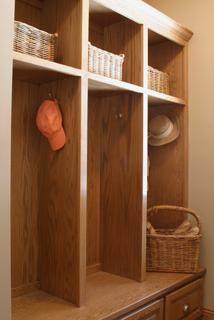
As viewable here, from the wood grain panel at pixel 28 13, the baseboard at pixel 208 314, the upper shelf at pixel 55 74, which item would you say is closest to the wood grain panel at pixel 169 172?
the upper shelf at pixel 55 74

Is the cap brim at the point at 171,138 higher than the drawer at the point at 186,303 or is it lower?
higher

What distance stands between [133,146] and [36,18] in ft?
3.14

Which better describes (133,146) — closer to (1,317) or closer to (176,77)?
(176,77)

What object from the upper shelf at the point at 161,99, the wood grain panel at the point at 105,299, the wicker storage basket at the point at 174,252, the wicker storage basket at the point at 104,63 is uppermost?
the wicker storage basket at the point at 104,63

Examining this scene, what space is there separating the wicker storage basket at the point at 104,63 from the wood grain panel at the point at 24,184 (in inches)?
14.6

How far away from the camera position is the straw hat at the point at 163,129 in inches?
104

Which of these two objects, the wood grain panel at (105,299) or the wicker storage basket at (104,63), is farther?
the wicker storage basket at (104,63)

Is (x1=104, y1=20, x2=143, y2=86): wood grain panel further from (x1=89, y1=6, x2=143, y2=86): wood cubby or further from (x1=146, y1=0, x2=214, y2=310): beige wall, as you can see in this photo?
(x1=146, y1=0, x2=214, y2=310): beige wall

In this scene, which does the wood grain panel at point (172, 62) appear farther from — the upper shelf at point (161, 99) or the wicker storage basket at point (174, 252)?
the wicker storage basket at point (174, 252)

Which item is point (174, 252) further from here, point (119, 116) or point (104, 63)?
point (104, 63)

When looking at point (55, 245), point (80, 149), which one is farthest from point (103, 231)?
point (80, 149)

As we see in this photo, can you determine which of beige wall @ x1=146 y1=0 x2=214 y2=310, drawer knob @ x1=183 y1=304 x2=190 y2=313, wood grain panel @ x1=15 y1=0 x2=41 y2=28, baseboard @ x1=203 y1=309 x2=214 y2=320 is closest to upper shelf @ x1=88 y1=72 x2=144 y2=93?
wood grain panel @ x1=15 y1=0 x2=41 y2=28

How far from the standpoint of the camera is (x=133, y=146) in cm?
228

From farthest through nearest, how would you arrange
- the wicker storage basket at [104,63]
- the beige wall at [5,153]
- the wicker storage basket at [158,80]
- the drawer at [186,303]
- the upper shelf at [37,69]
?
the wicker storage basket at [158,80]
the drawer at [186,303]
the wicker storage basket at [104,63]
the upper shelf at [37,69]
the beige wall at [5,153]
